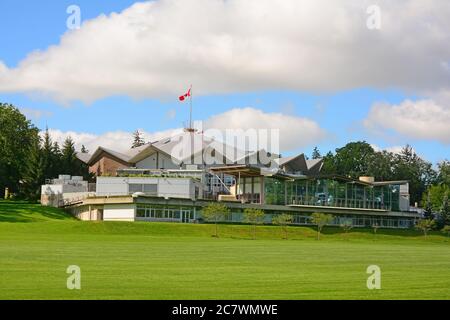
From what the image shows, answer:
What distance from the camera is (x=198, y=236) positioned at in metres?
62.7

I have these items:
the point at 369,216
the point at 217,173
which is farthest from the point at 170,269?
the point at 369,216

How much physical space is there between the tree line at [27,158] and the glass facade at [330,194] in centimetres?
2942

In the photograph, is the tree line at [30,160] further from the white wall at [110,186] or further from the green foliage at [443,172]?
the green foliage at [443,172]

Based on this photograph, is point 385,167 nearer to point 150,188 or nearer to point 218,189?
point 218,189

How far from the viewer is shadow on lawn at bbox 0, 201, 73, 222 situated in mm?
67812

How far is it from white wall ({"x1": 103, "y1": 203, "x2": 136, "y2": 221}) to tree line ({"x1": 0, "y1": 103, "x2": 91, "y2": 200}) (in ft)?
62.3

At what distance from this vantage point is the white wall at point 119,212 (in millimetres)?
71781

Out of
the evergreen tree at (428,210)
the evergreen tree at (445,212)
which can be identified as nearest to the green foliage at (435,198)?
the evergreen tree at (428,210)

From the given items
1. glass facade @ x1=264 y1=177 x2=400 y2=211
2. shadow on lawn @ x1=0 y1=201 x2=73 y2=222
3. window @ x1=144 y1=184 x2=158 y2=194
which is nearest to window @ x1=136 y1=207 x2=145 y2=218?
window @ x1=144 y1=184 x2=158 y2=194

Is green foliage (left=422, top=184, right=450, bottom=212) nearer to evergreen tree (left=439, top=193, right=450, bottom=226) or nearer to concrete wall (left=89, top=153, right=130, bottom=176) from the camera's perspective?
evergreen tree (left=439, top=193, right=450, bottom=226)

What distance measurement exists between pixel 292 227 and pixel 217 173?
1828 centimetres

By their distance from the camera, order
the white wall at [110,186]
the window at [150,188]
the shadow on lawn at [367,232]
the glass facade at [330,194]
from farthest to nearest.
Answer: the glass facade at [330,194], the shadow on lawn at [367,232], the window at [150,188], the white wall at [110,186]
